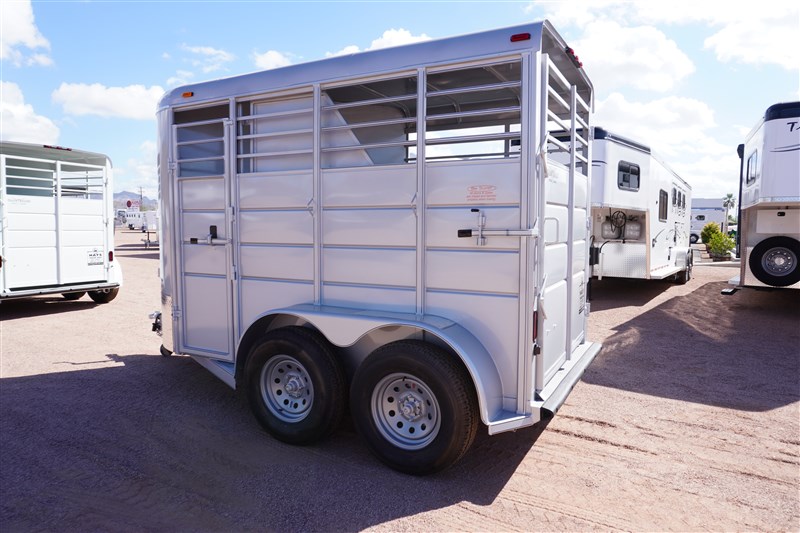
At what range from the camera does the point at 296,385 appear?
4.27 meters

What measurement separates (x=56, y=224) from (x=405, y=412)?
8.47 metres

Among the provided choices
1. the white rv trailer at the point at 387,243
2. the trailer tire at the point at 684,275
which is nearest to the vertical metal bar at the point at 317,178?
the white rv trailer at the point at 387,243

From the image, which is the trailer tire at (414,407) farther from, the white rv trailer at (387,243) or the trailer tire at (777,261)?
the trailer tire at (777,261)

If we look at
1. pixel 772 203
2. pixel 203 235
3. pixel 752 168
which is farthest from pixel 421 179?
pixel 752 168

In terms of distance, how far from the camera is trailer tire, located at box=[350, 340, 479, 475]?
3.51 m

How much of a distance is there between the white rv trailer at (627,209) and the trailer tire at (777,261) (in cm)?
187

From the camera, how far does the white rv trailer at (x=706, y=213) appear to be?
121 ft

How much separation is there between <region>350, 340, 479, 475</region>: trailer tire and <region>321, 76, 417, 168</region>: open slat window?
1452 millimetres

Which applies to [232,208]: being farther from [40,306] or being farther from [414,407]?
[40,306]

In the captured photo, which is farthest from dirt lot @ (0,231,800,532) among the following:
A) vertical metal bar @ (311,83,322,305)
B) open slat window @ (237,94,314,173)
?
open slat window @ (237,94,314,173)

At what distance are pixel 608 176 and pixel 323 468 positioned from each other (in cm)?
819

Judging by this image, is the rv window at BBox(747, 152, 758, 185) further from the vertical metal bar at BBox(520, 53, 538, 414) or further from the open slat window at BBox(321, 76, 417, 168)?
the vertical metal bar at BBox(520, 53, 538, 414)

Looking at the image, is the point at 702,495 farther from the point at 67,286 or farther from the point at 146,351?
the point at 67,286

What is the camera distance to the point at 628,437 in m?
4.50
